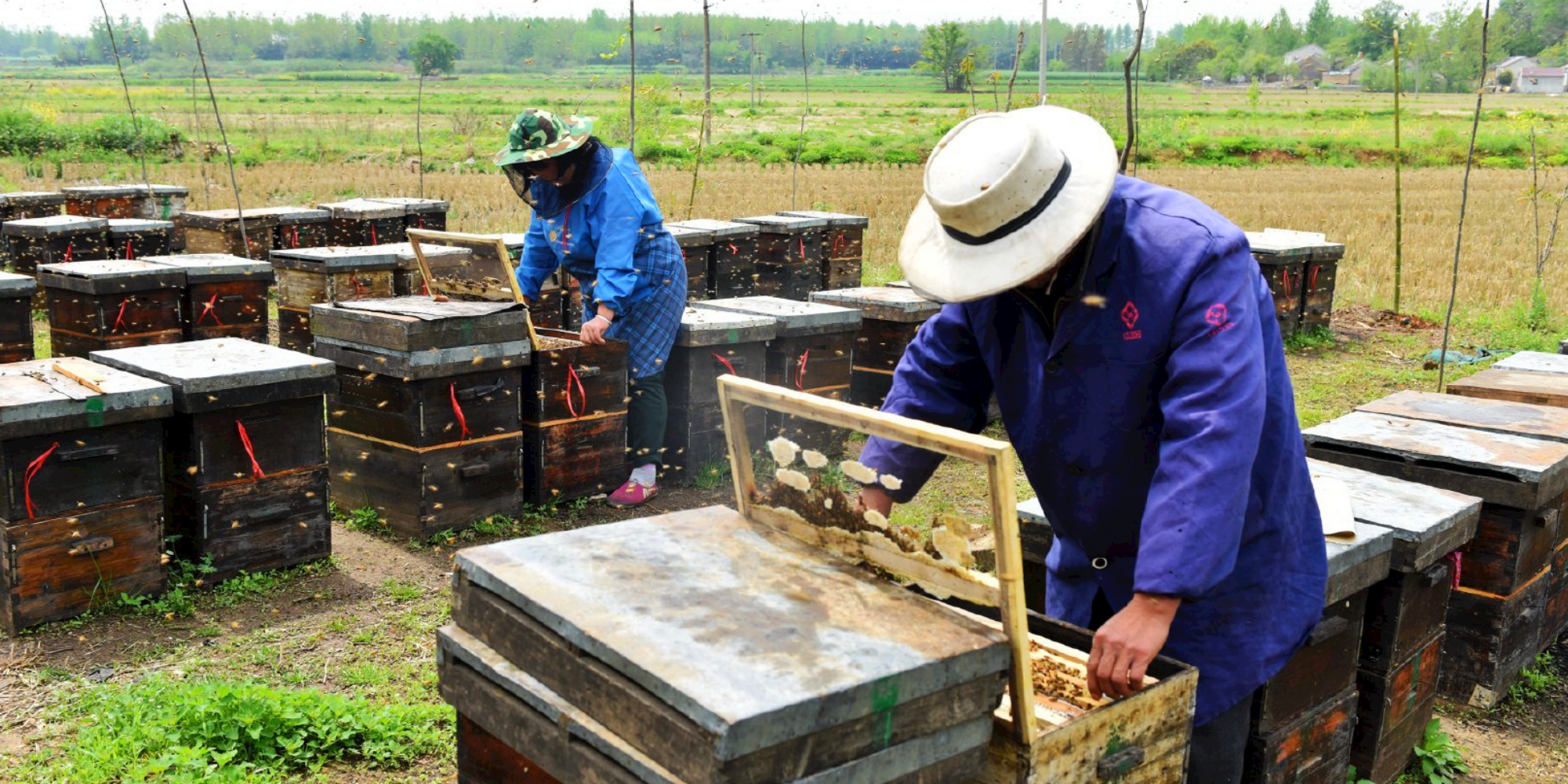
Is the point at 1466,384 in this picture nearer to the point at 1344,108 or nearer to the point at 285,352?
the point at 285,352

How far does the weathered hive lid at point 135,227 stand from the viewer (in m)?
9.77

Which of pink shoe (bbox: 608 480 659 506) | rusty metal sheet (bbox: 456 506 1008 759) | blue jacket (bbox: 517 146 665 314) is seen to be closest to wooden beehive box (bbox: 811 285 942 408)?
blue jacket (bbox: 517 146 665 314)

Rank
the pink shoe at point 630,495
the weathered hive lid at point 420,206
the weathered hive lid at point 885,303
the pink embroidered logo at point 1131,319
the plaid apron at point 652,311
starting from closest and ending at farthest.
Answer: the pink embroidered logo at point 1131,319, the plaid apron at point 652,311, the pink shoe at point 630,495, the weathered hive lid at point 885,303, the weathered hive lid at point 420,206

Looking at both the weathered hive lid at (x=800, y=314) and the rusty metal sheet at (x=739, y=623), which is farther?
the weathered hive lid at (x=800, y=314)

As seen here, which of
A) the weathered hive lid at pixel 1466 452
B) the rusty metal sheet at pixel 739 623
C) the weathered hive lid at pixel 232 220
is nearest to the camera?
the rusty metal sheet at pixel 739 623

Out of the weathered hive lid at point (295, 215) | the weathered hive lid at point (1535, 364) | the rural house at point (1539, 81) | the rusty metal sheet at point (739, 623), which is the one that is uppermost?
the rural house at point (1539, 81)

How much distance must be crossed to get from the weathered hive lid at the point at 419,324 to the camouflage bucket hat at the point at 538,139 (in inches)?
26.7

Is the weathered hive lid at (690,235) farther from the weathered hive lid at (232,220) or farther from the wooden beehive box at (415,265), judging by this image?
the weathered hive lid at (232,220)

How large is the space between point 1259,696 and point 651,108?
1224 centimetres

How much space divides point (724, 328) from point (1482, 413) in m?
3.48

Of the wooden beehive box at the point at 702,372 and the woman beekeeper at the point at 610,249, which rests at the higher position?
the woman beekeeper at the point at 610,249

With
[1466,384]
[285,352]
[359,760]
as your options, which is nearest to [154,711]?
[359,760]

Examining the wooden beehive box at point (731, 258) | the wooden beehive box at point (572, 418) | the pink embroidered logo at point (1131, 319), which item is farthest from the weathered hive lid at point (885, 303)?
the pink embroidered logo at point (1131, 319)

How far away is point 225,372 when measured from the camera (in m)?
4.72
